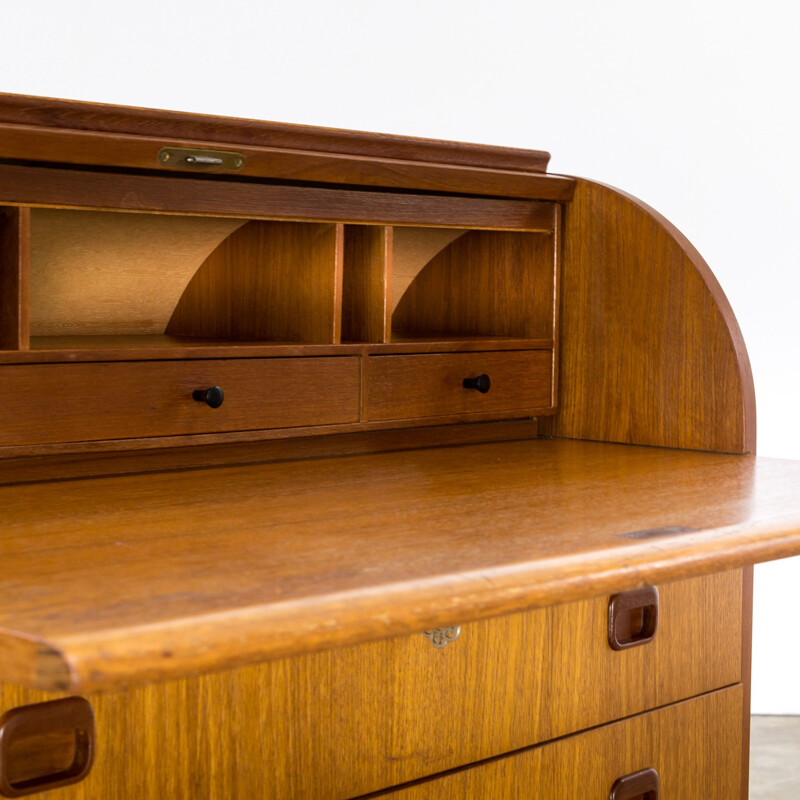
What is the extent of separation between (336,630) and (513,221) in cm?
120

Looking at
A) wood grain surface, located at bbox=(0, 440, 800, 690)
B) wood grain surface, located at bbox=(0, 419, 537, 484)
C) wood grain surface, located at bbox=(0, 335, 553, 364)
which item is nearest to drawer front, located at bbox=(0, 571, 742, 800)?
wood grain surface, located at bbox=(0, 440, 800, 690)

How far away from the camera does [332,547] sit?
113 cm

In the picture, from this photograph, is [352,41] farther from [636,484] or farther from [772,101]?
[636,484]

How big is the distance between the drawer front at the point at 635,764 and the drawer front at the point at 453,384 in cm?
53

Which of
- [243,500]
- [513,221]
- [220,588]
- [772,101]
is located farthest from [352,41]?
[220,588]

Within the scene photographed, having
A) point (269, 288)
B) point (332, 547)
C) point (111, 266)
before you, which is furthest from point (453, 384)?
point (332, 547)

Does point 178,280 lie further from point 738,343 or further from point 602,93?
point 602,93

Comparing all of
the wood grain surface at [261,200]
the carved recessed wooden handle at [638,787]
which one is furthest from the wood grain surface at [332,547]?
the carved recessed wooden handle at [638,787]

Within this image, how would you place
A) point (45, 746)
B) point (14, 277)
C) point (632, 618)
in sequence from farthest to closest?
point (632, 618) < point (14, 277) < point (45, 746)

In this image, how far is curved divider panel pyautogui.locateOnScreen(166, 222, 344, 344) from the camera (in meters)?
1.80

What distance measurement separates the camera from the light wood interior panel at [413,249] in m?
2.11

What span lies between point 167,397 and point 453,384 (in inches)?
20.0

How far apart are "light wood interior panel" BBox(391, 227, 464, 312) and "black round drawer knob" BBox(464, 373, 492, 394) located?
23cm

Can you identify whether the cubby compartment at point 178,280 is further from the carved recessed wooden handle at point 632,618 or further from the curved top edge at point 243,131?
the carved recessed wooden handle at point 632,618
